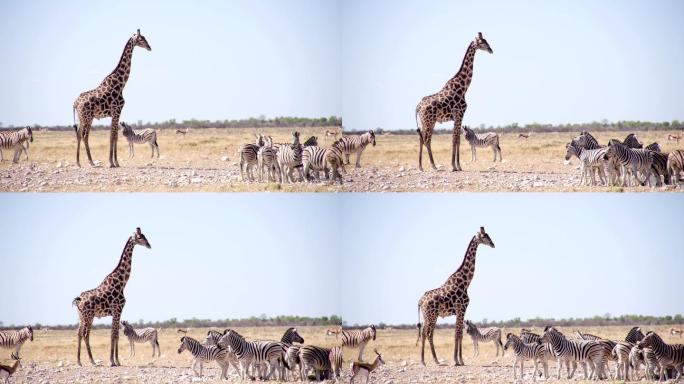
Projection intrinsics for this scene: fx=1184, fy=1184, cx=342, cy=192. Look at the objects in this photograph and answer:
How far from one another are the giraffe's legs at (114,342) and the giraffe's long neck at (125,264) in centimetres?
32

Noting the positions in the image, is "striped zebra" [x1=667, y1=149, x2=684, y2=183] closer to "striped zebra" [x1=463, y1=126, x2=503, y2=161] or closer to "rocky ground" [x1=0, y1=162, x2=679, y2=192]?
"rocky ground" [x1=0, y1=162, x2=679, y2=192]

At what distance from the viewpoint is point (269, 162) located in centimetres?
1070

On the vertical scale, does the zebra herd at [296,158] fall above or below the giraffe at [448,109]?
below

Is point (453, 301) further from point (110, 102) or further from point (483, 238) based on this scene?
point (110, 102)

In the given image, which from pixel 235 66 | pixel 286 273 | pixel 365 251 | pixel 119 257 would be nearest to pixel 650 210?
pixel 365 251

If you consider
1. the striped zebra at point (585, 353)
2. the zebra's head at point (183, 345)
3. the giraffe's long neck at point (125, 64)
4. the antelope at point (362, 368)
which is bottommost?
the antelope at point (362, 368)

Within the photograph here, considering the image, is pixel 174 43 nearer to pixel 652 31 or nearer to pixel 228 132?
pixel 228 132

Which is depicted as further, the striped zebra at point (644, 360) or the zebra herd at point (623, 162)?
the zebra herd at point (623, 162)

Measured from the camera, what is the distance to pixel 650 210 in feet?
34.6

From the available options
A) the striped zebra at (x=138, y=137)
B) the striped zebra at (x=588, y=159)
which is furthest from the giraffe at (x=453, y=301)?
the striped zebra at (x=138, y=137)

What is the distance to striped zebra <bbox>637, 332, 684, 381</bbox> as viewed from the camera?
10336mm

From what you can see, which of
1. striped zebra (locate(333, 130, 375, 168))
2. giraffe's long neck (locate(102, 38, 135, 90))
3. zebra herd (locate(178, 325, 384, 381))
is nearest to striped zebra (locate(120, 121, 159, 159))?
giraffe's long neck (locate(102, 38, 135, 90))

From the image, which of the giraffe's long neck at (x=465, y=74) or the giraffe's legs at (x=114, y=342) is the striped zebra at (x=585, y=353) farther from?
the giraffe's legs at (x=114, y=342)

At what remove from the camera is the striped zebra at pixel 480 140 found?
35.2 feet
